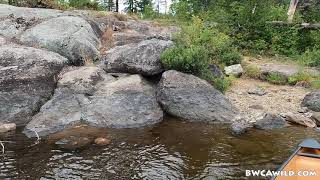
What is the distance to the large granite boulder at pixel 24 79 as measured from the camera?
11336mm

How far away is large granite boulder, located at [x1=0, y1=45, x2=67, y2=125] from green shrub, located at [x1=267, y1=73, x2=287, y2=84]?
8.03 meters

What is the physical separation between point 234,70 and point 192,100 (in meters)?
4.55

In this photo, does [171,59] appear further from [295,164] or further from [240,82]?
[295,164]

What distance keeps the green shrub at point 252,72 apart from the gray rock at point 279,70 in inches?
8.1

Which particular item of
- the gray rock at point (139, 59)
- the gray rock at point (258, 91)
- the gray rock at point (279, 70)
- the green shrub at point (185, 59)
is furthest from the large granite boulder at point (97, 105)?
the gray rock at point (279, 70)

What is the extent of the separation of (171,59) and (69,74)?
348cm

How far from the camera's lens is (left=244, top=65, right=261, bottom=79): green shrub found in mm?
15562

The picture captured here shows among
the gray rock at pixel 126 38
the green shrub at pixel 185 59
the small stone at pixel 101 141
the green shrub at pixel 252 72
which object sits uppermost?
the gray rock at pixel 126 38

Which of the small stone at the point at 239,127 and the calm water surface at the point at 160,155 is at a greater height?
the small stone at the point at 239,127

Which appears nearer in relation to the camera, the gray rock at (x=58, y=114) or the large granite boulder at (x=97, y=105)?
the gray rock at (x=58, y=114)

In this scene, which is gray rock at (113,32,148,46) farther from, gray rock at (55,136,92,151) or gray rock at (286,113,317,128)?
gray rock at (55,136,92,151)

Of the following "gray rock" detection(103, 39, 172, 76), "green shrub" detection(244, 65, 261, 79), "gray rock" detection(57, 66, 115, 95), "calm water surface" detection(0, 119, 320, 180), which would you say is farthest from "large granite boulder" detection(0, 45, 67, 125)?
"green shrub" detection(244, 65, 261, 79)

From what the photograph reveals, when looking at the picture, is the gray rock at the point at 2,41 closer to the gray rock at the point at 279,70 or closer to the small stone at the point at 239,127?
the small stone at the point at 239,127

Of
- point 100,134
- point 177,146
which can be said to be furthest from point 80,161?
point 177,146
